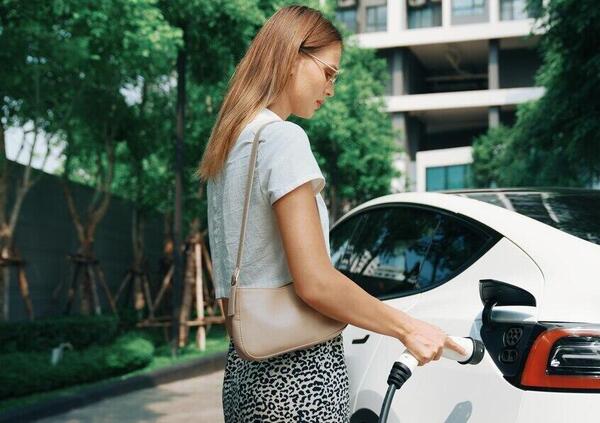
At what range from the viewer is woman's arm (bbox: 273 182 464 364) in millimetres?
1880

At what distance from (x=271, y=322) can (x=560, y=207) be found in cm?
134

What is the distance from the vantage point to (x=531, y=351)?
225cm

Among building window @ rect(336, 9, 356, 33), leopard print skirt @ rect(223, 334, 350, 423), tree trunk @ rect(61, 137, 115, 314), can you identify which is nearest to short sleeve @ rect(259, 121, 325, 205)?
leopard print skirt @ rect(223, 334, 350, 423)

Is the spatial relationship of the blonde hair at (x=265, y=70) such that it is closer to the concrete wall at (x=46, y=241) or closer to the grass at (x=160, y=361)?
the grass at (x=160, y=361)

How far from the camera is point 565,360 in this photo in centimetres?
222

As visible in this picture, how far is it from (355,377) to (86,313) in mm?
10537

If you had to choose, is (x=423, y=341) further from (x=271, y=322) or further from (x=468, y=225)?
(x=468, y=225)

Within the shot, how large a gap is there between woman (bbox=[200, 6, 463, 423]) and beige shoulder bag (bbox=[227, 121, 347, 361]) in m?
0.03

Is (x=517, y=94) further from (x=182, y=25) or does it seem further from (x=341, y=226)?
(x=341, y=226)

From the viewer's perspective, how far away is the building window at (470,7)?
53500 millimetres

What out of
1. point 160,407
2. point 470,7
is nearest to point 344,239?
point 160,407

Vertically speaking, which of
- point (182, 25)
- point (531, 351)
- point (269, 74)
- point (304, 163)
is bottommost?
point (531, 351)

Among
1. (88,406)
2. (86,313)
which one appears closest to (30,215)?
(86,313)

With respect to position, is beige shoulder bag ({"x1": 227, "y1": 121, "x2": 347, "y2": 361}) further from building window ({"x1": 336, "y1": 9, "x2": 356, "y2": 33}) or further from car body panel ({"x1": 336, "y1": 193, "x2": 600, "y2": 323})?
building window ({"x1": 336, "y1": 9, "x2": 356, "y2": 33})
